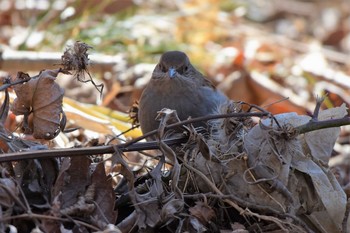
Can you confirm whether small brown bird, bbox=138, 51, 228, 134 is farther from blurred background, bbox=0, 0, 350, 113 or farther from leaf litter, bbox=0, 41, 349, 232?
leaf litter, bbox=0, 41, 349, 232

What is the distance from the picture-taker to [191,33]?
23.9 feet

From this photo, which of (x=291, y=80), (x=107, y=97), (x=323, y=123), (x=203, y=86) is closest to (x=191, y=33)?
(x=291, y=80)

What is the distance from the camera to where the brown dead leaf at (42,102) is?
9.97ft

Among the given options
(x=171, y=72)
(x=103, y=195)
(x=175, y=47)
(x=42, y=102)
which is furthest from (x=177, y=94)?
(x=175, y=47)

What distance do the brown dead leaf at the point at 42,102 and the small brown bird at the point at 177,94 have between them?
1274mm

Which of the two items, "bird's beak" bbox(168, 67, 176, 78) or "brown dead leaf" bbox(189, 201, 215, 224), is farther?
"bird's beak" bbox(168, 67, 176, 78)

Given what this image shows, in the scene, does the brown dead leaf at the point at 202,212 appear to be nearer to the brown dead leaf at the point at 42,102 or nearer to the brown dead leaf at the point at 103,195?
the brown dead leaf at the point at 103,195

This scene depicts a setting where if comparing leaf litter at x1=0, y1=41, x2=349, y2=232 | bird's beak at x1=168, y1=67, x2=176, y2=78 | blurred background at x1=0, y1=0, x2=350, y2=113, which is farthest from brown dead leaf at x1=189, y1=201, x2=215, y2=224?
blurred background at x1=0, y1=0, x2=350, y2=113

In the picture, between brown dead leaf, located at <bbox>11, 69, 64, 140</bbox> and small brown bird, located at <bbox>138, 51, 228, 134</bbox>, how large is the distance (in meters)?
1.27

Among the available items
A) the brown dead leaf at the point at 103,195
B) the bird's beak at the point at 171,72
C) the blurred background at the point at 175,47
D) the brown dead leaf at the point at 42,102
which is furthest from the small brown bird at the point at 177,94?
the brown dead leaf at the point at 103,195

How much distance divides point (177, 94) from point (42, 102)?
68.2 inches

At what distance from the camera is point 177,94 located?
15.4ft

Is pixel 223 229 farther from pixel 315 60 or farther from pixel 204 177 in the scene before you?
pixel 315 60

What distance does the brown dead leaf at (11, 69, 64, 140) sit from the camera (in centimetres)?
304
